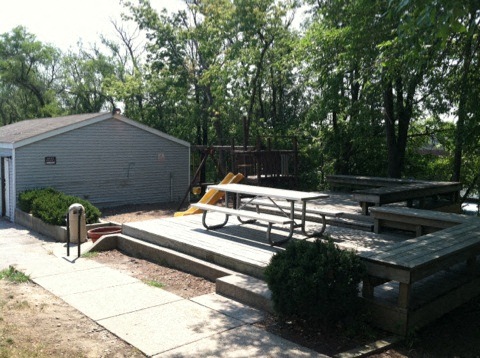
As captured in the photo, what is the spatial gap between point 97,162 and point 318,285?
478 inches

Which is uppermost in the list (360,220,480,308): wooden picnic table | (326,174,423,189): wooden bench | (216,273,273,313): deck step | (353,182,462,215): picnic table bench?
(326,174,423,189): wooden bench

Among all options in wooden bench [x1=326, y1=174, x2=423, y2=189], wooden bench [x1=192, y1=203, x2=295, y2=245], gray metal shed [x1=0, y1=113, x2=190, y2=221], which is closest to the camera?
wooden bench [x1=192, y1=203, x2=295, y2=245]

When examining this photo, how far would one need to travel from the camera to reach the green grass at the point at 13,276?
668 centimetres

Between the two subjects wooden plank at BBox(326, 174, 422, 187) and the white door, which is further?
the white door

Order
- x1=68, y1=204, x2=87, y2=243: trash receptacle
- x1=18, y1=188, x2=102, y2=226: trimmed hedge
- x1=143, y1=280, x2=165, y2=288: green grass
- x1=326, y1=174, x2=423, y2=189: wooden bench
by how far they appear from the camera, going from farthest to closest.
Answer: x1=18, y1=188, x2=102, y2=226: trimmed hedge, x1=326, y1=174, x2=423, y2=189: wooden bench, x1=68, y1=204, x2=87, y2=243: trash receptacle, x1=143, y1=280, x2=165, y2=288: green grass

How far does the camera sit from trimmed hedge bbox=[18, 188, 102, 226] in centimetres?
1097

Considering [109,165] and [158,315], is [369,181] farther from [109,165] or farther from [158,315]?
[109,165]

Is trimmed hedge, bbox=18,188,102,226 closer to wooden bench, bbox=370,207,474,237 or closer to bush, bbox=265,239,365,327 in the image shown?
wooden bench, bbox=370,207,474,237

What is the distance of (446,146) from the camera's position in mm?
14477

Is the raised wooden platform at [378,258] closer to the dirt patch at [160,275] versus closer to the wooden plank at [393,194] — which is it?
the dirt patch at [160,275]

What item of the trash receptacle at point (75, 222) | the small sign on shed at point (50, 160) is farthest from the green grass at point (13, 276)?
the small sign on shed at point (50, 160)

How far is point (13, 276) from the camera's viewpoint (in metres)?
6.82

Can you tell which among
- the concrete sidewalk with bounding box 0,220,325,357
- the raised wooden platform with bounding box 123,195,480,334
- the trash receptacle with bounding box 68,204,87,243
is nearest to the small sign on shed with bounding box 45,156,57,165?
the trash receptacle with bounding box 68,204,87,243

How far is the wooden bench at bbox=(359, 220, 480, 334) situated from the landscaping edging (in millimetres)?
7717
